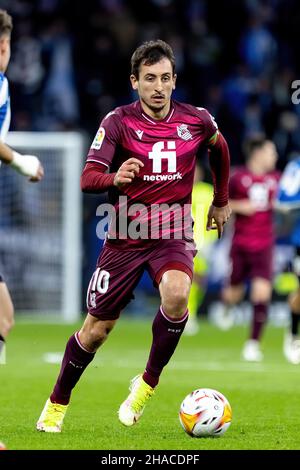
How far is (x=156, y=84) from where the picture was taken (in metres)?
7.17

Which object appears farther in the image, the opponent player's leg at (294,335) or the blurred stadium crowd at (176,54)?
the blurred stadium crowd at (176,54)

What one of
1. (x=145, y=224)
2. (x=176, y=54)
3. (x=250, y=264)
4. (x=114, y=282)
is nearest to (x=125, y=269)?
(x=114, y=282)

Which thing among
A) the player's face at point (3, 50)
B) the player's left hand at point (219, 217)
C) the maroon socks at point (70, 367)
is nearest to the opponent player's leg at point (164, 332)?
the maroon socks at point (70, 367)

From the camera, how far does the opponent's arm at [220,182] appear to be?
7.50 m

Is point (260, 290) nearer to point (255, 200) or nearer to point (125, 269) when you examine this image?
point (255, 200)

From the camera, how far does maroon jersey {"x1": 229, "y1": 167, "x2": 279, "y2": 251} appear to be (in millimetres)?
13883

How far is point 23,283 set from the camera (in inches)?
670

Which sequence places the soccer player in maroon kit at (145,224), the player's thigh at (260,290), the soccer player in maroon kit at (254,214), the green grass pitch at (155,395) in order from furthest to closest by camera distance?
the soccer player in maroon kit at (254,214) → the player's thigh at (260,290) → the soccer player in maroon kit at (145,224) → the green grass pitch at (155,395)

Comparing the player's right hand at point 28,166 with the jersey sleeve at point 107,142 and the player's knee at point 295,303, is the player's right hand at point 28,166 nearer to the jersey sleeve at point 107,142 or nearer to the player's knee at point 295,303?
the jersey sleeve at point 107,142

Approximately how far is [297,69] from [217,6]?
1794 millimetres

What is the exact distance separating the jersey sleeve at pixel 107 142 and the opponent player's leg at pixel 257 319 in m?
5.67

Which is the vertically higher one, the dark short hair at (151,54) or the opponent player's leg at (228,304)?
the dark short hair at (151,54)

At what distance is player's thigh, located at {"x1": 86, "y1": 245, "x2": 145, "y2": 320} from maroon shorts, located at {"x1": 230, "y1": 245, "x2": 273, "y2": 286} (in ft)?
20.9

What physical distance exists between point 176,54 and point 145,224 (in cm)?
1283
